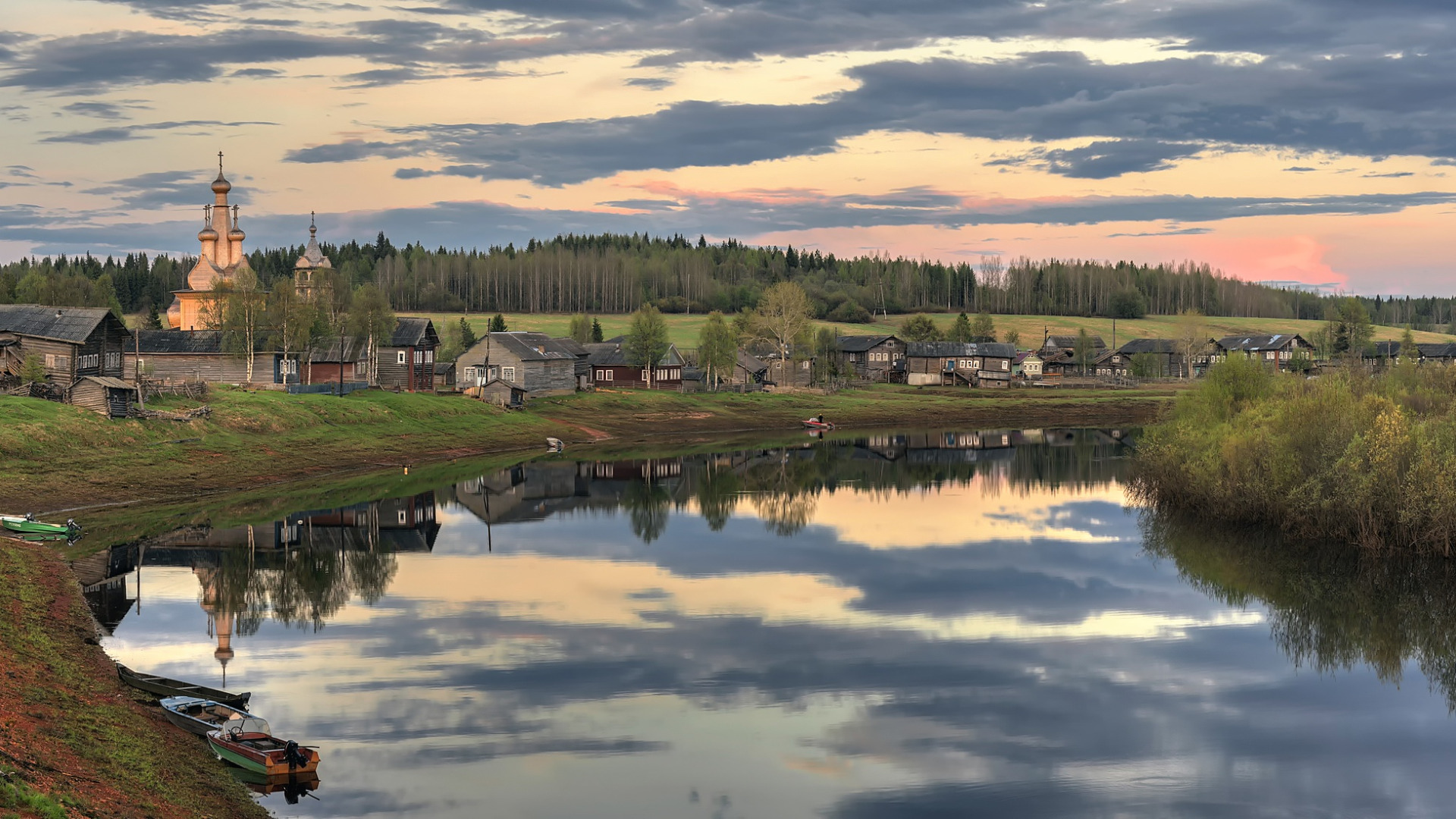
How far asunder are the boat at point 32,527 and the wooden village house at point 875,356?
13179cm

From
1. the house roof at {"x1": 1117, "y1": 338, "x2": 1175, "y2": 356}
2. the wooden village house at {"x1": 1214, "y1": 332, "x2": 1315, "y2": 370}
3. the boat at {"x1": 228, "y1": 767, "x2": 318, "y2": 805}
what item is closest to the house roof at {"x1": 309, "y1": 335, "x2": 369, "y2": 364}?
the boat at {"x1": 228, "y1": 767, "x2": 318, "y2": 805}

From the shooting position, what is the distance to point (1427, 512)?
150 feet

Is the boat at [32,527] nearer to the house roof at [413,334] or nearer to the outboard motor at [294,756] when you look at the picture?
the outboard motor at [294,756]

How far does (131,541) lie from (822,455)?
5614 cm

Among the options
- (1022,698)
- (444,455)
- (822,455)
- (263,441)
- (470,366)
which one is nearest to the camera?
(1022,698)

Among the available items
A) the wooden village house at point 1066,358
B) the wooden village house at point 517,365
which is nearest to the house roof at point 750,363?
the wooden village house at point 517,365

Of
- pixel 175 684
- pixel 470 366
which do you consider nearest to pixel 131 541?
pixel 175 684

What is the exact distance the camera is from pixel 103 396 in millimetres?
68312

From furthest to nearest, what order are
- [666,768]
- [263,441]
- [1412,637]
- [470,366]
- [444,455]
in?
[470,366] → [444,455] → [263,441] → [1412,637] → [666,768]

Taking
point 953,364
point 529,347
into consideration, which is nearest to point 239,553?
point 529,347

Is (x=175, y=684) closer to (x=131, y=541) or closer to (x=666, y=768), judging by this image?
(x=666, y=768)

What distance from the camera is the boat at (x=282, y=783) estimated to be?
24.1 metres

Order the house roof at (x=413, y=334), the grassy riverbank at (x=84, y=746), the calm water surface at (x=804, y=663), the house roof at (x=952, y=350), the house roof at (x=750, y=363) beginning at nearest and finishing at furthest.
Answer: the grassy riverbank at (x=84, y=746) < the calm water surface at (x=804, y=663) < the house roof at (x=413, y=334) < the house roof at (x=750, y=363) < the house roof at (x=952, y=350)

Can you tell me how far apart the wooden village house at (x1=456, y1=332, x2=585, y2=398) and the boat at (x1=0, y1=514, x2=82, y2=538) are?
206 feet
